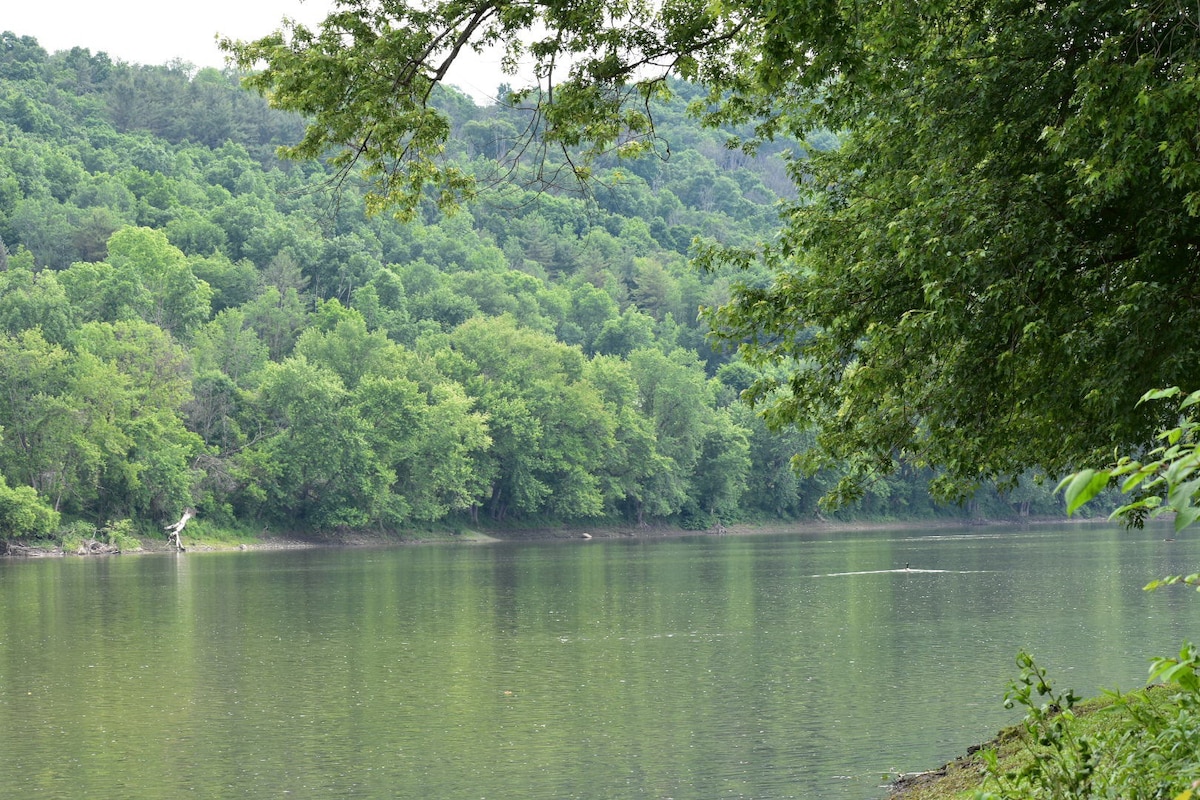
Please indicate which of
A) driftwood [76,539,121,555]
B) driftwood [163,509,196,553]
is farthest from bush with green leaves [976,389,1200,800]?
driftwood [163,509,196,553]

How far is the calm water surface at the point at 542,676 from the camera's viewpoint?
17.6 m

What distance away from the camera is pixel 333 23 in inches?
576

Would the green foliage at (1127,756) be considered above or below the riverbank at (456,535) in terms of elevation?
above

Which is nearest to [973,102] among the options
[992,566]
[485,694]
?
[485,694]

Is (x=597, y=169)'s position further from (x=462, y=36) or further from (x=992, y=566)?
(x=992, y=566)

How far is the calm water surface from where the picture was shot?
17.6 m

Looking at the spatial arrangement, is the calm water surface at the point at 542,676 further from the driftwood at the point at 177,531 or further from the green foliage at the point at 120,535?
the driftwood at the point at 177,531

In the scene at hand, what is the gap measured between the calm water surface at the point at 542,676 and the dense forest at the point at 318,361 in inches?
833

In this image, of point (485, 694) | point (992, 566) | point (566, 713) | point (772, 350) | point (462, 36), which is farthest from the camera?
point (992, 566)

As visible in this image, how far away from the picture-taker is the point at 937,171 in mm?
13445

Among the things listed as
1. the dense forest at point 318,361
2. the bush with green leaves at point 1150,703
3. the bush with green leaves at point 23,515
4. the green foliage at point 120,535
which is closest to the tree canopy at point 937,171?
the bush with green leaves at point 1150,703

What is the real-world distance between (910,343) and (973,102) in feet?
7.61

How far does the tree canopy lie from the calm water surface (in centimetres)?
346

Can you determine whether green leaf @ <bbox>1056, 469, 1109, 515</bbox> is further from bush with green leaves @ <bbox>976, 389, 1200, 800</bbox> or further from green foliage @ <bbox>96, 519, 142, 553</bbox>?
green foliage @ <bbox>96, 519, 142, 553</bbox>
